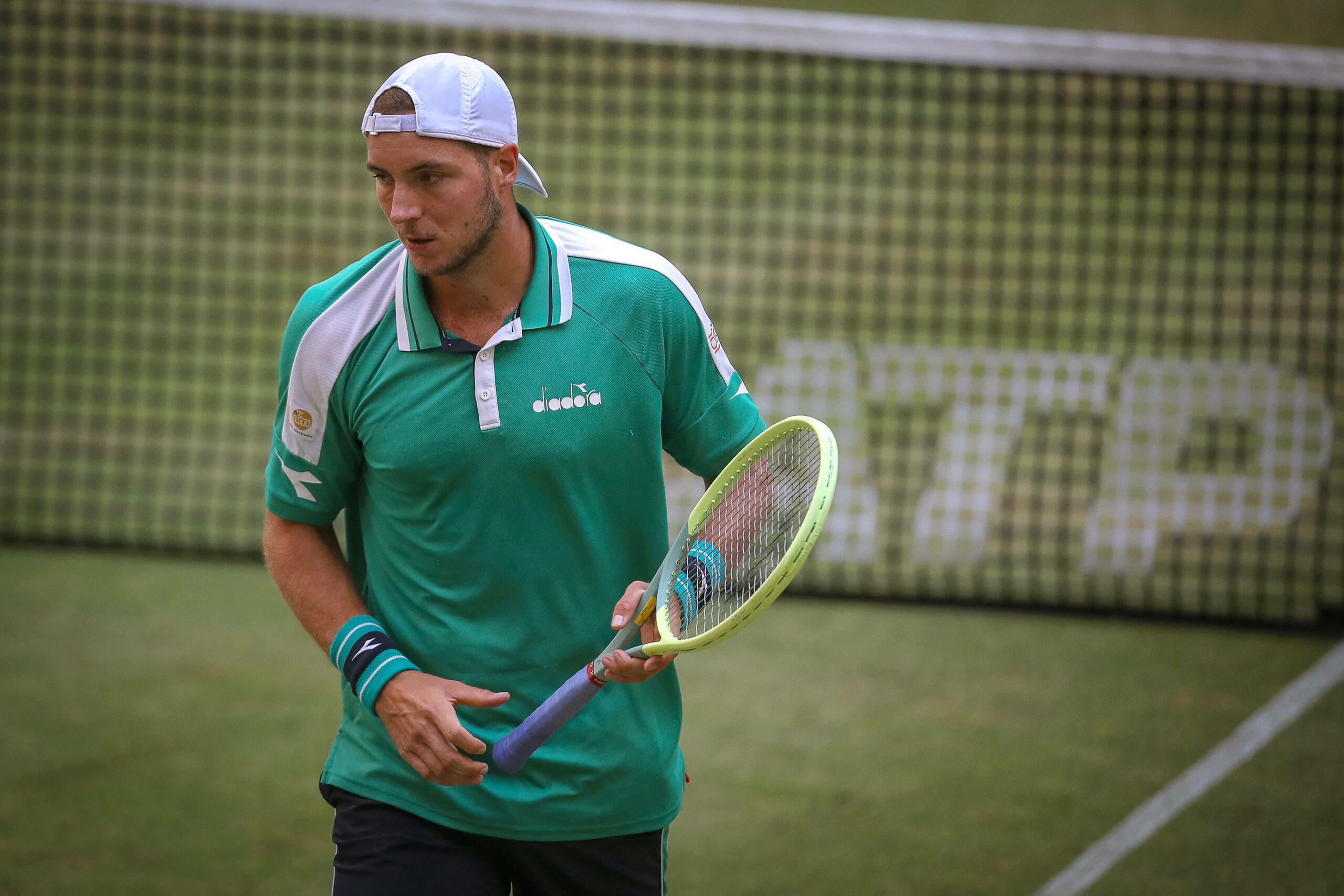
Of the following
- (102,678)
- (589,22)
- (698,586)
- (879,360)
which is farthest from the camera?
(879,360)

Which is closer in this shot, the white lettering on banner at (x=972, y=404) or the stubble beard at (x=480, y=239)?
the stubble beard at (x=480, y=239)

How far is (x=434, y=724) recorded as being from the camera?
2324mm

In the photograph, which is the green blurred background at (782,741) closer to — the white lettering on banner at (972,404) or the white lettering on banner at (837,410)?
the white lettering on banner at (837,410)

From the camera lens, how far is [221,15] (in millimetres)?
13516

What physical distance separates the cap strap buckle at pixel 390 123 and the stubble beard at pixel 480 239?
168 millimetres

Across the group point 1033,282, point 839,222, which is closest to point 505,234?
point 1033,282

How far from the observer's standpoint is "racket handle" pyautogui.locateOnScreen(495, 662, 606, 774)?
92.4 inches

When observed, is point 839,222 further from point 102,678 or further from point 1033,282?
point 102,678

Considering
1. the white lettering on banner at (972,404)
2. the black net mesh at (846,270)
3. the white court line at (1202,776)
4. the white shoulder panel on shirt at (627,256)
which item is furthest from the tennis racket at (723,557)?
the white lettering on banner at (972,404)

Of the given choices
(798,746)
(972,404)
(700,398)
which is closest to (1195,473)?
(972,404)

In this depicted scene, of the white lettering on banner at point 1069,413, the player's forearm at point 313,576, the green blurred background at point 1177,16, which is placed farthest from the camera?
the green blurred background at point 1177,16

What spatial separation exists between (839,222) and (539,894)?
35.5 ft

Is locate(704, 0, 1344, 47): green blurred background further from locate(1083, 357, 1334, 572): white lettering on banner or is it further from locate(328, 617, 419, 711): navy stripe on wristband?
locate(328, 617, 419, 711): navy stripe on wristband

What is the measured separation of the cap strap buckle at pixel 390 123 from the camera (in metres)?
2.29
